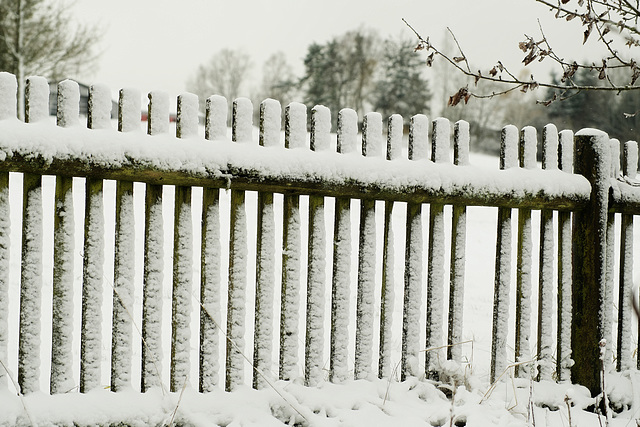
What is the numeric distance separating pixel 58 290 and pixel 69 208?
1.00ft

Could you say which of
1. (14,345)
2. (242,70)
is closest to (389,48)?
(242,70)

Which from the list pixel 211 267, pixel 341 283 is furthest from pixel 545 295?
pixel 211 267

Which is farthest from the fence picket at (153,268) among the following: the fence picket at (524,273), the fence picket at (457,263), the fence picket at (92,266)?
the fence picket at (524,273)

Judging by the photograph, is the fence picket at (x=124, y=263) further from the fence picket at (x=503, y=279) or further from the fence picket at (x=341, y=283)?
the fence picket at (x=503, y=279)

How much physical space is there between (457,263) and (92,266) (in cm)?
169

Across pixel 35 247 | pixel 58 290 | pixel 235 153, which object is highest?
pixel 235 153

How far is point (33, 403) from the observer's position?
6.37ft

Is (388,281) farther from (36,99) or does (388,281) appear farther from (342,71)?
(342,71)

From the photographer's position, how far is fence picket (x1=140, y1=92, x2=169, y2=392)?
7.05 ft

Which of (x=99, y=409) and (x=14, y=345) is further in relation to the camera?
(x=14, y=345)

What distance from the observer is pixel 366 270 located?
254 centimetres

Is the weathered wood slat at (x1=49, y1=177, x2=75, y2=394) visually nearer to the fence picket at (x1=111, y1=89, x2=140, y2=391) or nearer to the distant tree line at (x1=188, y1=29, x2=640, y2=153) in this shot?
the fence picket at (x1=111, y1=89, x2=140, y2=391)

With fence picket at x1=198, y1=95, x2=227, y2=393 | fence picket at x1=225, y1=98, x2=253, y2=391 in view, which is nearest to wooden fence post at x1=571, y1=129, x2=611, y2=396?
fence picket at x1=225, y1=98, x2=253, y2=391

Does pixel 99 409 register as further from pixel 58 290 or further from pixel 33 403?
pixel 58 290
